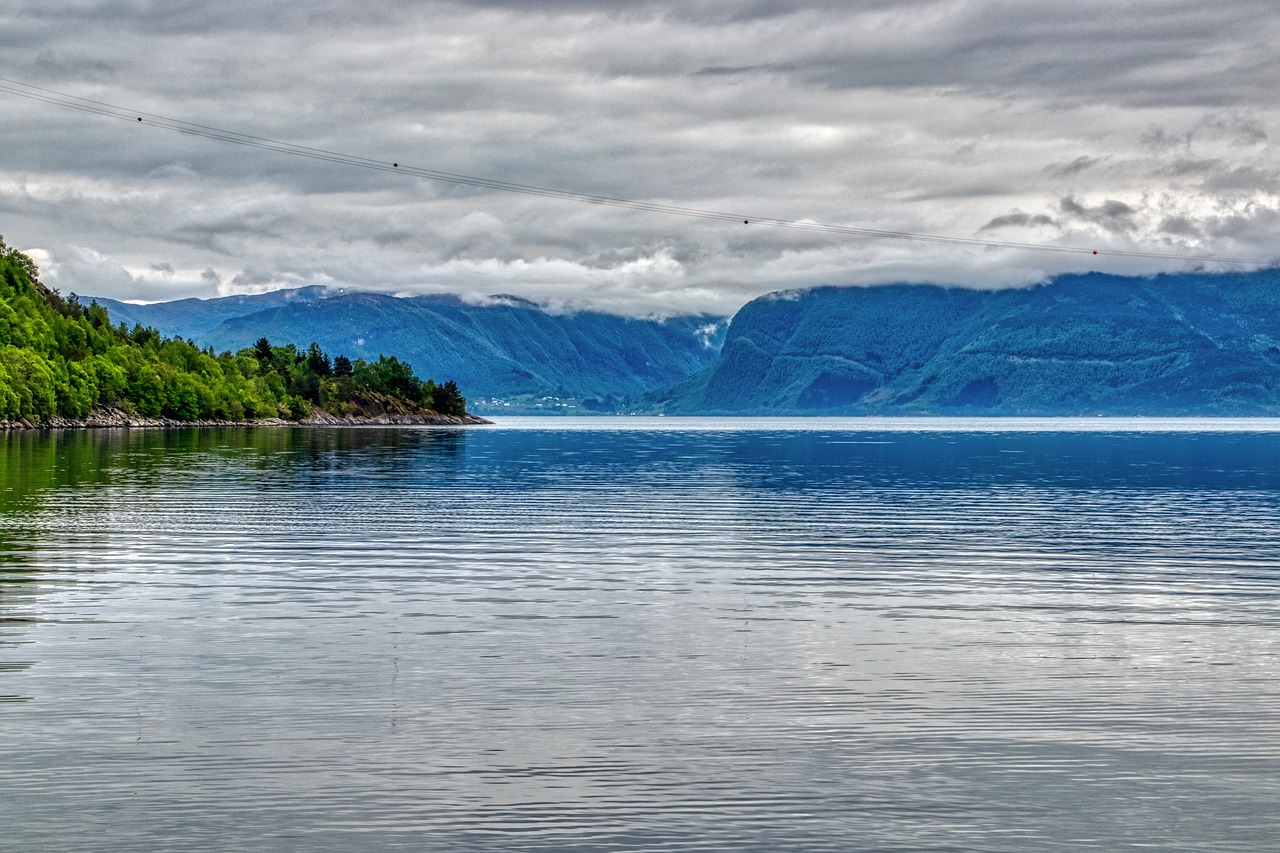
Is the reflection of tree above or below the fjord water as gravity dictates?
above

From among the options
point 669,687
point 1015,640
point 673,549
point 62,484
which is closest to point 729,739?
point 669,687

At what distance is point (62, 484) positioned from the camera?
293ft

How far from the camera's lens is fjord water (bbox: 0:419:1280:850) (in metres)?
18.9

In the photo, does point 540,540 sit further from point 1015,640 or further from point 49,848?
point 49,848

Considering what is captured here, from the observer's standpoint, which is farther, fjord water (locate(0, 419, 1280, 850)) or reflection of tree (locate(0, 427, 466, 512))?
reflection of tree (locate(0, 427, 466, 512))

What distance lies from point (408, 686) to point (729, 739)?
715 centimetres

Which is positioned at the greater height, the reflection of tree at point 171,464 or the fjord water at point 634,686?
the reflection of tree at point 171,464

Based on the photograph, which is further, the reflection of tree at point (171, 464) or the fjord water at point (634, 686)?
the reflection of tree at point (171, 464)

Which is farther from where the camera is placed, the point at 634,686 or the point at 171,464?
the point at 171,464

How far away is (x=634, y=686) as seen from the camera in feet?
90.3

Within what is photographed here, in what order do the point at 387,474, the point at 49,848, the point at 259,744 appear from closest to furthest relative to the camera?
the point at 49,848, the point at 259,744, the point at 387,474

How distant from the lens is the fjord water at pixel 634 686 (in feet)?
62.1

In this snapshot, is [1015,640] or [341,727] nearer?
[341,727]

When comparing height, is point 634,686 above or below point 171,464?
below
